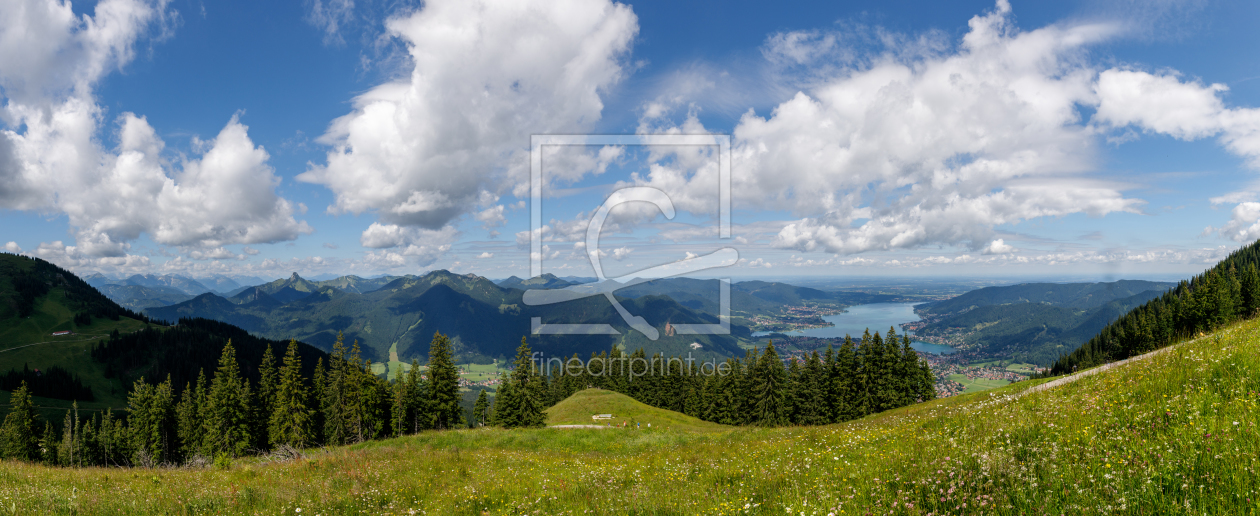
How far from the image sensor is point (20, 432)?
56469mm

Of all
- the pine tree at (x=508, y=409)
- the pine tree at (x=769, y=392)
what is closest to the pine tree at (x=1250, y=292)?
the pine tree at (x=769, y=392)

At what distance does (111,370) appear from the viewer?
180 meters

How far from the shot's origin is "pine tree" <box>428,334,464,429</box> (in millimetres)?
53531

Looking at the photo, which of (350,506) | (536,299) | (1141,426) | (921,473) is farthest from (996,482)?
(536,299)

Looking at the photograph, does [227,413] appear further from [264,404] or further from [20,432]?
[20,432]

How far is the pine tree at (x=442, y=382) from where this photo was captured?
5353 cm

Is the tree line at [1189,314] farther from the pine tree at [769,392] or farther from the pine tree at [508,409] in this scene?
the pine tree at [508,409]

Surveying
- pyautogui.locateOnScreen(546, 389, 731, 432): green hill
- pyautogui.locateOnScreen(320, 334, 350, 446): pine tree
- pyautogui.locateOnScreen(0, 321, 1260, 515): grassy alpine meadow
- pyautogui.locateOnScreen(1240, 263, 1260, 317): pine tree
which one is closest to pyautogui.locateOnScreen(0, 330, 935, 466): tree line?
pyautogui.locateOnScreen(320, 334, 350, 446): pine tree

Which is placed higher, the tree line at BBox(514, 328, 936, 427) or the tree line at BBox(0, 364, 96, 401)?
the tree line at BBox(514, 328, 936, 427)

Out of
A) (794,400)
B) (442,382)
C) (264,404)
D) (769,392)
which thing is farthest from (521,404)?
(794,400)

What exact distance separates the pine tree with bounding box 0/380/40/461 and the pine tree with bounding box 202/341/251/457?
25.4m

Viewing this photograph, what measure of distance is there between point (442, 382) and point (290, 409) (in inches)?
643

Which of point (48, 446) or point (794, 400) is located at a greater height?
point (794, 400)

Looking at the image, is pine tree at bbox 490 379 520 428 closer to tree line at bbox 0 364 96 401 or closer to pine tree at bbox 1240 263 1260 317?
pine tree at bbox 1240 263 1260 317
